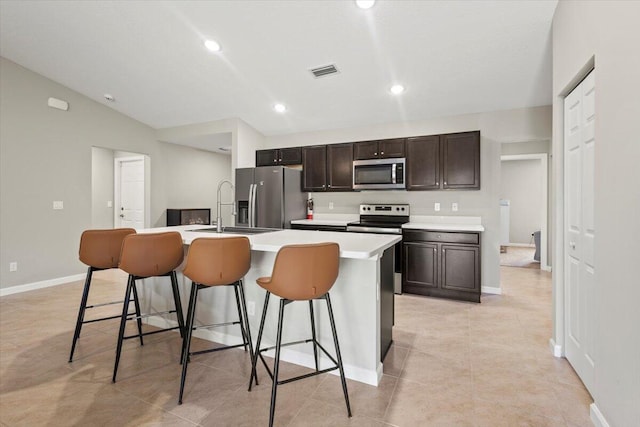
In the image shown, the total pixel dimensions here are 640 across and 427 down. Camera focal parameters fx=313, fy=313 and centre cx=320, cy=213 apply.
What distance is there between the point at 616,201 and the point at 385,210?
323 centimetres

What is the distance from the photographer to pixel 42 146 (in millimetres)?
4547

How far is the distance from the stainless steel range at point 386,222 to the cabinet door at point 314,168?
795 mm

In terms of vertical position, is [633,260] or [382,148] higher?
[382,148]

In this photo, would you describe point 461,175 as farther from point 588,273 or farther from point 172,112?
point 172,112

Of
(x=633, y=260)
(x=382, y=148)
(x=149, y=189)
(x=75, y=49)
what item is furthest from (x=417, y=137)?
(x=149, y=189)

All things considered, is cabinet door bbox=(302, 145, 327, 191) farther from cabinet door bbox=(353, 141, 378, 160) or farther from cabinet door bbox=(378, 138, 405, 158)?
cabinet door bbox=(378, 138, 405, 158)

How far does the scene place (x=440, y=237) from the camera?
396 centimetres

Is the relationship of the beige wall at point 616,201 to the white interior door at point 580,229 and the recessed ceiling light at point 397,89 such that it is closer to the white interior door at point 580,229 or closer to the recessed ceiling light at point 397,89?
the white interior door at point 580,229

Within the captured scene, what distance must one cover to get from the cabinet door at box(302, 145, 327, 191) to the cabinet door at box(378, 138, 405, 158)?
931 mm

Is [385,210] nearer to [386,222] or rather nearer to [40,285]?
[386,222]

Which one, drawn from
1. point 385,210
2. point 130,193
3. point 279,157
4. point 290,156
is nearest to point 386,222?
point 385,210

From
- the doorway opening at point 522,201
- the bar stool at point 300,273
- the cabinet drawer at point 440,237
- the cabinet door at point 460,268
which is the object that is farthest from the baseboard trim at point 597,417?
the doorway opening at point 522,201

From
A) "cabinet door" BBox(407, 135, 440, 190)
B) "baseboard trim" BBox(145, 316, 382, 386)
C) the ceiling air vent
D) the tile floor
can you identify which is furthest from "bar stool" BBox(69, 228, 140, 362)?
"cabinet door" BBox(407, 135, 440, 190)

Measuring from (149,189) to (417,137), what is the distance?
194 inches
